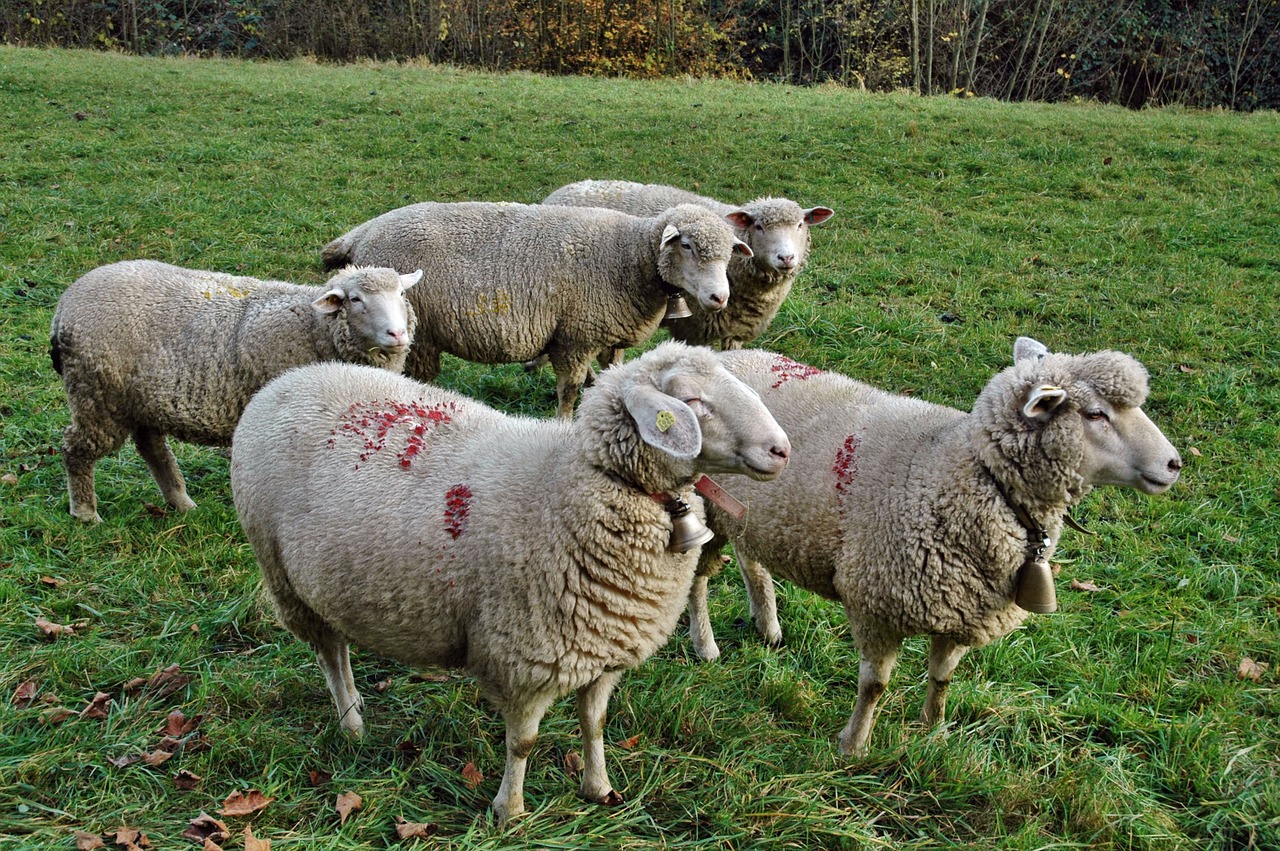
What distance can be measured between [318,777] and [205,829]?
1.37 feet

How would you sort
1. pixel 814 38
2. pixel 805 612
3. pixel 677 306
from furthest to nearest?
pixel 814 38 < pixel 677 306 < pixel 805 612

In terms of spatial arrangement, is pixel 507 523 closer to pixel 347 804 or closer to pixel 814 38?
pixel 347 804

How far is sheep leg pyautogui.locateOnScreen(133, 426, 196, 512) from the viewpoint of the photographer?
210 inches

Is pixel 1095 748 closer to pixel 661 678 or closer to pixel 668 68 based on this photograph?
pixel 661 678

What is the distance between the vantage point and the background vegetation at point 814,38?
1870 cm

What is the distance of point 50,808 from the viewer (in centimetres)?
299

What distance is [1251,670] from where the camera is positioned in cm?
401

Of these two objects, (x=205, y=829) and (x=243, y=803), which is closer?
(x=205, y=829)

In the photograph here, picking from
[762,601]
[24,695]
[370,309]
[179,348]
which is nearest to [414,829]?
[24,695]

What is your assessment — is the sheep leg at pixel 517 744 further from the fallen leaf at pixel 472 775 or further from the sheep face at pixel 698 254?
the sheep face at pixel 698 254

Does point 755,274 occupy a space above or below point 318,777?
above

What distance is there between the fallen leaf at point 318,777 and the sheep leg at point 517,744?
592 mm

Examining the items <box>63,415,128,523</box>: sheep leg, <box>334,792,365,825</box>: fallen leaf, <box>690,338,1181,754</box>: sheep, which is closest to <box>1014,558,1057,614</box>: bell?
<box>690,338,1181,754</box>: sheep

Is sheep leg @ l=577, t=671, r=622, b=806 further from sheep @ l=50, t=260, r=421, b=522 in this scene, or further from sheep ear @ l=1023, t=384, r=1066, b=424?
sheep @ l=50, t=260, r=421, b=522
